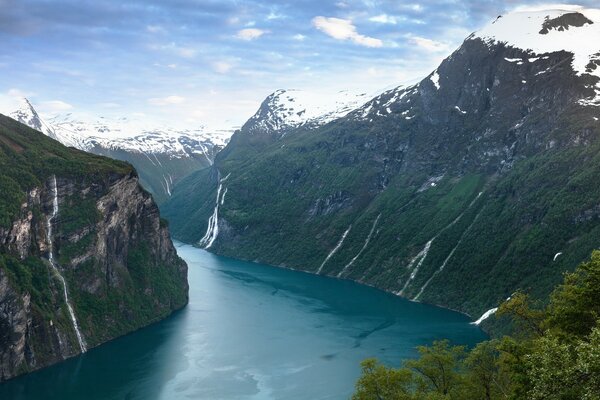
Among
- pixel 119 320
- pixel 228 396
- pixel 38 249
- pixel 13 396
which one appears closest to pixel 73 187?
pixel 38 249

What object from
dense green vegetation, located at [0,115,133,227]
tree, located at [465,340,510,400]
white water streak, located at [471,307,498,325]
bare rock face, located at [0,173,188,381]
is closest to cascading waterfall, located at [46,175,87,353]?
bare rock face, located at [0,173,188,381]

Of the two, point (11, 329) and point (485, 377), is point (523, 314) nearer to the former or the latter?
point (485, 377)

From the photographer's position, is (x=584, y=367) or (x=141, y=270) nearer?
(x=584, y=367)

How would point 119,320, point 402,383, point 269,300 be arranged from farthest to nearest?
point 269,300, point 119,320, point 402,383

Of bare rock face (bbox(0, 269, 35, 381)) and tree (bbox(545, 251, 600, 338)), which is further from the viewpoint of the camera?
bare rock face (bbox(0, 269, 35, 381))

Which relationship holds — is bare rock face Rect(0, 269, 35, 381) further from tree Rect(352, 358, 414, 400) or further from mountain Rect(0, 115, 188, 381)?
tree Rect(352, 358, 414, 400)

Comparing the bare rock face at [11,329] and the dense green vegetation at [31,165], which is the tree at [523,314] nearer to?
the bare rock face at [11,329]

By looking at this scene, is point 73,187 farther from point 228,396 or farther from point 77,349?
point 228,396
